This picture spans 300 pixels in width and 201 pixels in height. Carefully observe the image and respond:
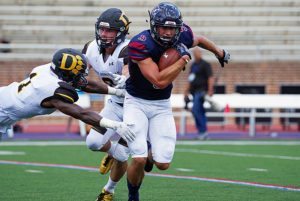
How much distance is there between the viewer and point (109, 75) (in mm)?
8375

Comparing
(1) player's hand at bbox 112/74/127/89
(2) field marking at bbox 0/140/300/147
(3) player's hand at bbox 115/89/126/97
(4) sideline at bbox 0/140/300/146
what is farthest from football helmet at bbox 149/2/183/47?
(4) sideline at bbox 0/140/300/146

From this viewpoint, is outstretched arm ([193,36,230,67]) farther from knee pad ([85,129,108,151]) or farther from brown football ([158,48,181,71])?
knee pad ([85,129,108,151])

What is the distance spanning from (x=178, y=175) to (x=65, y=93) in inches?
136

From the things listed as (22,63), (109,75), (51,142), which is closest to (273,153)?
(51,142)

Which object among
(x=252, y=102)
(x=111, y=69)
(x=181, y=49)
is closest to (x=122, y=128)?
(x=181, y=49)

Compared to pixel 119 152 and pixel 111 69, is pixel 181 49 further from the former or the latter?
pixel 119 152

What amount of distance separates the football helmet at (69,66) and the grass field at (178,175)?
1457mm

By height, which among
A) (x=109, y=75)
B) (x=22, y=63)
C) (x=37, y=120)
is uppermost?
(x=109, y=75)

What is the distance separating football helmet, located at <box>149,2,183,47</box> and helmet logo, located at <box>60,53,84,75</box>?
746 mm

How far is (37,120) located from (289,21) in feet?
23.3

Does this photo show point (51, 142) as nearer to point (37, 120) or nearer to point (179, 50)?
point (37, 120)

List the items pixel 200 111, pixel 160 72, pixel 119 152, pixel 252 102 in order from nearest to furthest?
pixel 160 72 < pixel 119 152 < pixel 200 111 < pixel 252 102

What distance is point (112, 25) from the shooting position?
8.37 m

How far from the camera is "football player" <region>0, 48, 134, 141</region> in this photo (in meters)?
7.38
